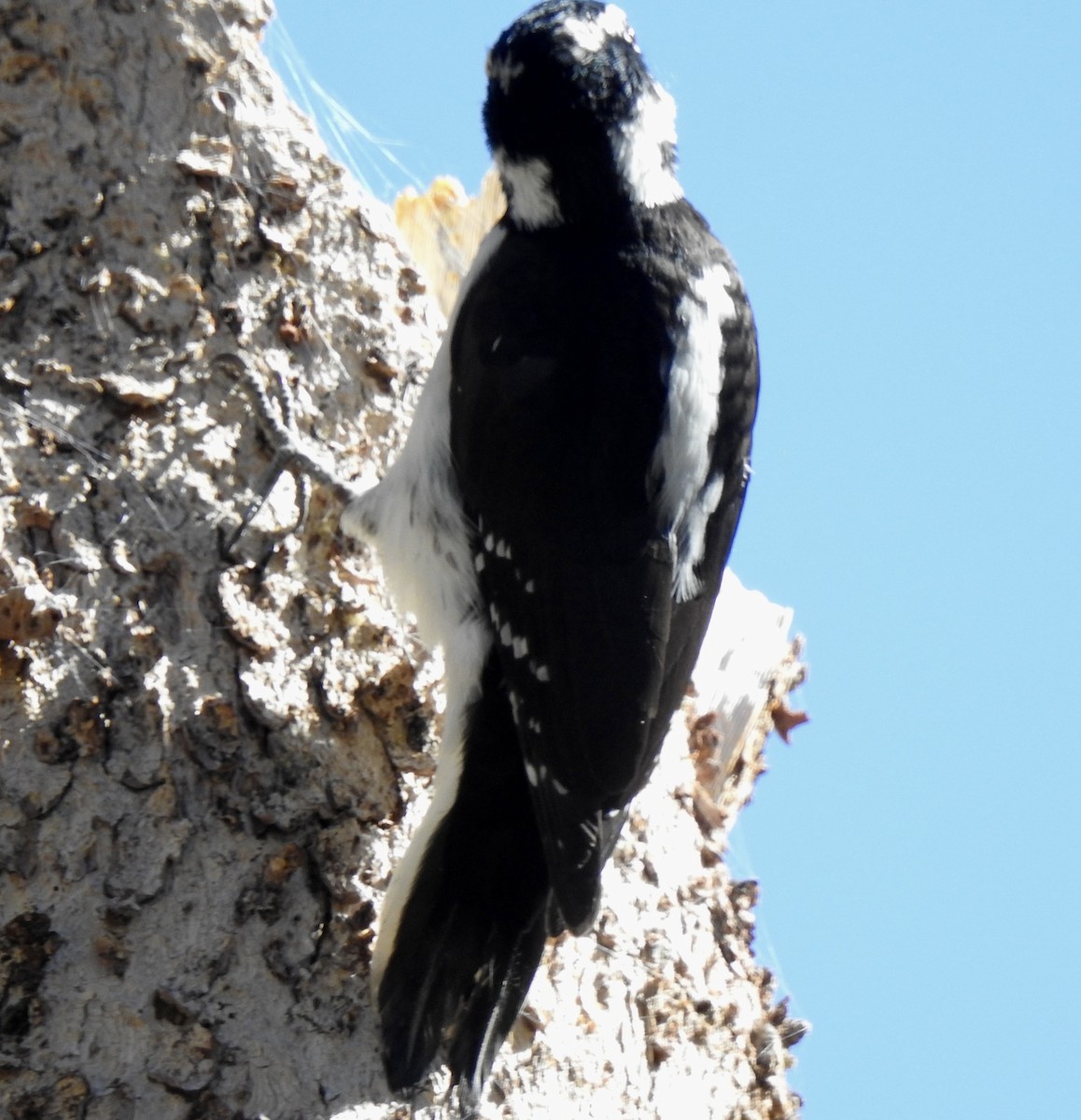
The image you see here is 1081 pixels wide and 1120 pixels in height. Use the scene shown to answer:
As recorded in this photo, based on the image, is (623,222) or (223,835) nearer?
(223,835)

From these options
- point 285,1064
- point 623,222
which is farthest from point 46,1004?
point 623,222

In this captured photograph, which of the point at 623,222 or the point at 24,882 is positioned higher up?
the point at 623,222

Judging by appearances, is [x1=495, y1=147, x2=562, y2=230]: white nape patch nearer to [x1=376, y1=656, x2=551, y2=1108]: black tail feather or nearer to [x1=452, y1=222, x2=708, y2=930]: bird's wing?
[x1=452, y1=222, x2=708, y2=930]: bird's wing

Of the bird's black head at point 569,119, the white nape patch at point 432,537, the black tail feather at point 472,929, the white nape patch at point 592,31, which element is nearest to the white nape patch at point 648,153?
the bird's black head at point 569,119

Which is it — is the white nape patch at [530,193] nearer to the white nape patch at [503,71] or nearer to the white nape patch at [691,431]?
the white nape patch at [503,71]

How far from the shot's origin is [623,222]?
2.61 meters

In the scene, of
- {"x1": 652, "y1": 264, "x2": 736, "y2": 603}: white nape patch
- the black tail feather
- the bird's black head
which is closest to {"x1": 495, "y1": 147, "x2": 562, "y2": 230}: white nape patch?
the bird's black head

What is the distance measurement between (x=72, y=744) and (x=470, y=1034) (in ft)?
2.16

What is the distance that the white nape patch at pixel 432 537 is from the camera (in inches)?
97.9

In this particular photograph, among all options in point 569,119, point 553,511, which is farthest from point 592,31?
point 553,511

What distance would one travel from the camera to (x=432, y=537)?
101 inches

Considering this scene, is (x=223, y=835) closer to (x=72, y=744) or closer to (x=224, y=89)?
(x=72, y=744)

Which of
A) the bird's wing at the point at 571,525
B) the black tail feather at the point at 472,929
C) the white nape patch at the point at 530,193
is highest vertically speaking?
the white nape patch at the point at 530,193

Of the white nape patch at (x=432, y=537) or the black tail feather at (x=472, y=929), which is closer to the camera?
the black tail feather at (x=472, y=929)
